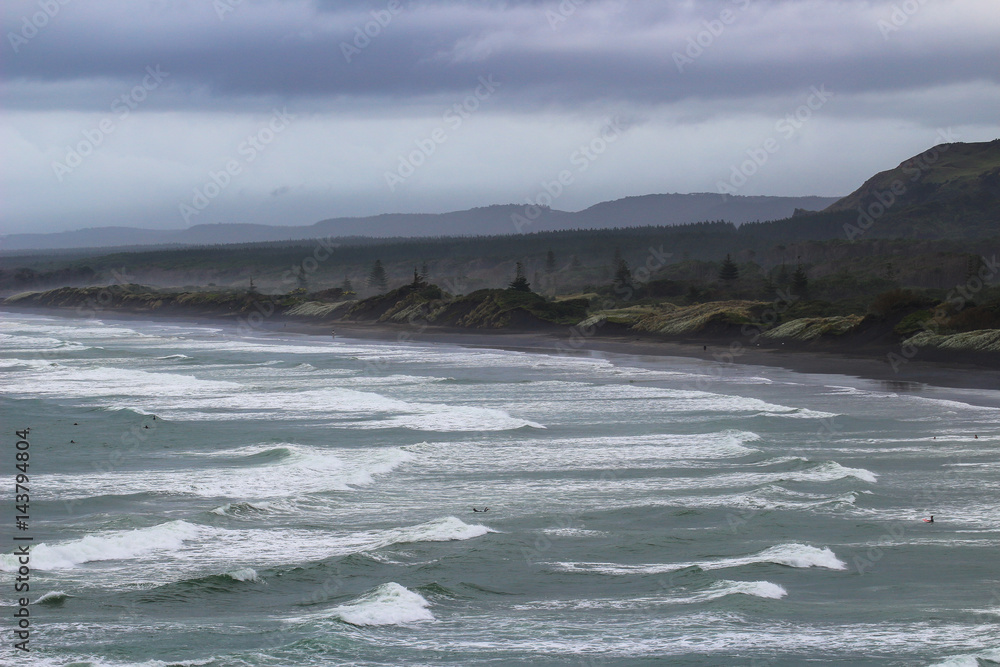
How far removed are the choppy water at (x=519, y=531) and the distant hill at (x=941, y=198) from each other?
130m

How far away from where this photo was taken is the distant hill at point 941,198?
15175cm

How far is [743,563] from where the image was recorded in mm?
14641

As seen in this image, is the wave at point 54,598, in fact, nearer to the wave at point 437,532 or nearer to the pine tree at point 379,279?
the wave at point 437,532

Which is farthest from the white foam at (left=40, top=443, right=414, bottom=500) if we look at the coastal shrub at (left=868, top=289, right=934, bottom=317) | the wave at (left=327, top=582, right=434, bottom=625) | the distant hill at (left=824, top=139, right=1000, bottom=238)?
the distant hill at (left=824, top=139, right=1000, bottom=238)

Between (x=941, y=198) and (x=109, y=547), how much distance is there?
17264 centimetres

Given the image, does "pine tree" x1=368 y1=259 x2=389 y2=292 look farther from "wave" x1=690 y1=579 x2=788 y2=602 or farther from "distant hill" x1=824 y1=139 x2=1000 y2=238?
"wave" x1=690 y1=579 x2=788 y2=602

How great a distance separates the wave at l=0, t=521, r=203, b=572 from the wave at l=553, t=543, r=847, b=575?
6.15 metres

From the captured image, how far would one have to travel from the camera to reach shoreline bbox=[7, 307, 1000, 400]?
38.8m

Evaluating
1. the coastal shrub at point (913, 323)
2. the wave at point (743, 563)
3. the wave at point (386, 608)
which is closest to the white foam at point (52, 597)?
the wave at point (386, 608)

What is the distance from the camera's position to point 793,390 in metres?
35.9

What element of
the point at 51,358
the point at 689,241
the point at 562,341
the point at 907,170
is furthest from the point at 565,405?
the point at 907,170

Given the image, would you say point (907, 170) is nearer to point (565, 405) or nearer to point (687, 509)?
point (565, 405)

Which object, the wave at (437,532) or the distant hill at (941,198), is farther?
the distant hill at (941,198)

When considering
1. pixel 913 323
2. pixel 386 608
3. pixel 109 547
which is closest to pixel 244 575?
pixel 386 608
